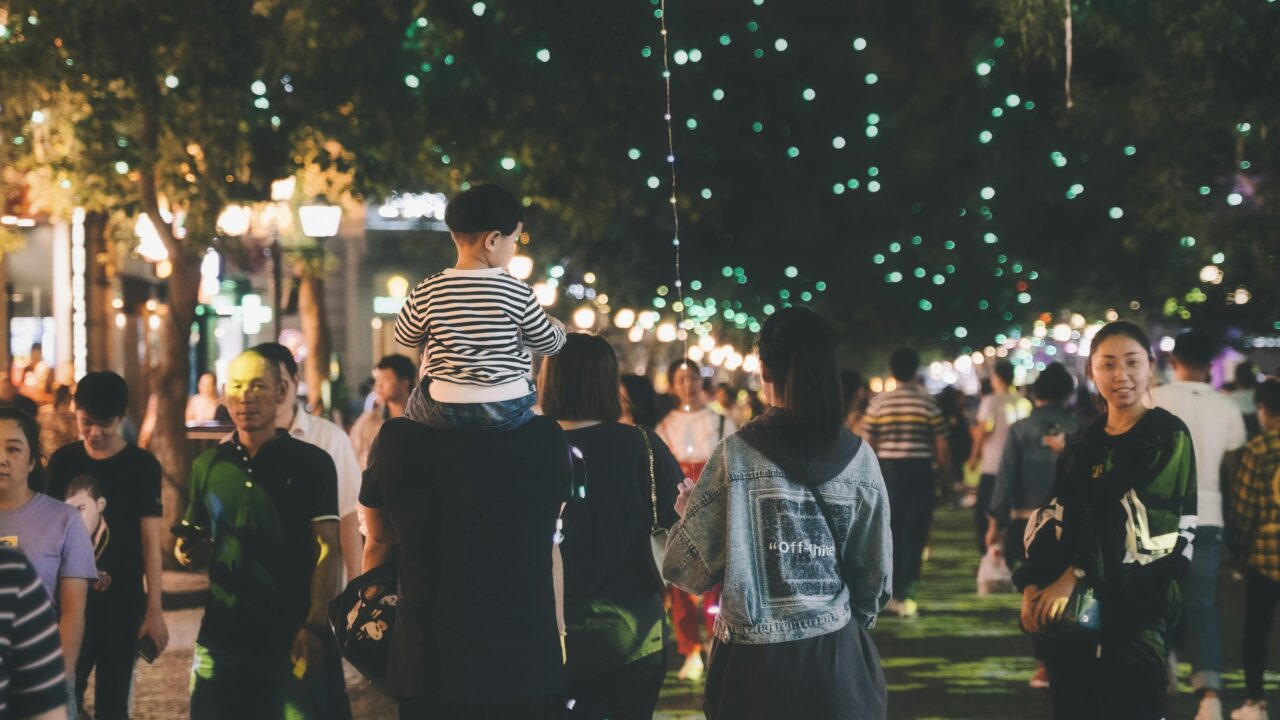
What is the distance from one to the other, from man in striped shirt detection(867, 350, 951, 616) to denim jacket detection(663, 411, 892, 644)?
27.4 ft

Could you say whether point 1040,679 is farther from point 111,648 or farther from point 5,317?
point 5,317

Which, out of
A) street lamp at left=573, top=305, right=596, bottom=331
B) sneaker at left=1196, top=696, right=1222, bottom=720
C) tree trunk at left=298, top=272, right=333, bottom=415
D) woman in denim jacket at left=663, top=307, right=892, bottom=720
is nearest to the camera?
woman in denim jacket at left=663, top=307, right=892, bottom=720

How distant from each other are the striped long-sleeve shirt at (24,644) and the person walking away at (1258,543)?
7.08m

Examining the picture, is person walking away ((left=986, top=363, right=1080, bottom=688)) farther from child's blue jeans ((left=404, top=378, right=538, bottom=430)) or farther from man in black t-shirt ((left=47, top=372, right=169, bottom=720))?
child's blue jeans ((left=404, top=378, right=538, bottom=430))

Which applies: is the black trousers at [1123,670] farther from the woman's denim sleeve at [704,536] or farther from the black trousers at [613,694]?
the woman's denim sleeve at [704,536]

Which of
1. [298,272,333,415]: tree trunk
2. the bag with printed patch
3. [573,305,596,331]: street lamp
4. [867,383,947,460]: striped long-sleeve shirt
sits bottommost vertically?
the bag with printed patch

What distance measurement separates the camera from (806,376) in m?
4.46

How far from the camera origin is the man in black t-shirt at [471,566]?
394 cm

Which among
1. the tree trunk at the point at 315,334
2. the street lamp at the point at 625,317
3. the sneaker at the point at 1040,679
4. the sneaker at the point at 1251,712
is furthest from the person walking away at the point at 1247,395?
the street lamp at the point at 625,317

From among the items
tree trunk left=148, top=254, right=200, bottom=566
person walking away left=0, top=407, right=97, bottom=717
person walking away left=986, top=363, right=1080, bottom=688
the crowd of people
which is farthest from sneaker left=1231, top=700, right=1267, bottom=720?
tree trunk left=148, top=254, right=200, bottom=566

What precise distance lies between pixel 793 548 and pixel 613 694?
3.76 ft

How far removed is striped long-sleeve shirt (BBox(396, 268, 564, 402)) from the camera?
4.01m

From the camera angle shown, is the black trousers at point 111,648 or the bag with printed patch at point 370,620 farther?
the black trousers at point 111,648

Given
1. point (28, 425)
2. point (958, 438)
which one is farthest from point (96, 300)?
point (28, 425)
